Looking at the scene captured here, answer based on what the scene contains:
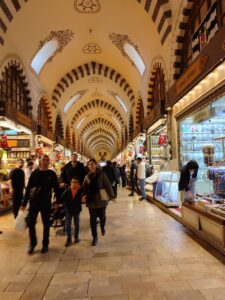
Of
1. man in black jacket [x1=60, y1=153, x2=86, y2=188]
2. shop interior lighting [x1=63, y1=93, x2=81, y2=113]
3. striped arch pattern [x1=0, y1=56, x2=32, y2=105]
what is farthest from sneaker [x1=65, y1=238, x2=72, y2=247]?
shop interior lighting [x1=63, y1=93, x2=81, y2=113]

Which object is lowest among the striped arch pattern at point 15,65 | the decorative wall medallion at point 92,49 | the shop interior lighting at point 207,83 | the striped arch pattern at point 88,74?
the shop interior lighting at point 207,83

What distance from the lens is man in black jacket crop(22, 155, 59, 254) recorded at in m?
4.14

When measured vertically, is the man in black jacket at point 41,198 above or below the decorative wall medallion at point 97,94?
below

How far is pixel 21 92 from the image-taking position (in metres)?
11.7

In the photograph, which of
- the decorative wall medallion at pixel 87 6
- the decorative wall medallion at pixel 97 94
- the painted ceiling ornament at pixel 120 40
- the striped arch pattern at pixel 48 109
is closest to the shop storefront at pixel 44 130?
the striped arch pattern at pixel 48 109

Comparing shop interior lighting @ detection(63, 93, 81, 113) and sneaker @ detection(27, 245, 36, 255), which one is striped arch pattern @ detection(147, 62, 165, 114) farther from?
shop interior lighting @ detection(63, 93, 81, 113)

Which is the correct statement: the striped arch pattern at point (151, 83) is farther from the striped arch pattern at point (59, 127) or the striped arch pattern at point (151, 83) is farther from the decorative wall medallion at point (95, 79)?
the striped arch pattern at point (59, 127)

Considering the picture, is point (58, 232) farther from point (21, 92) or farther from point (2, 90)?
point (21, 92)

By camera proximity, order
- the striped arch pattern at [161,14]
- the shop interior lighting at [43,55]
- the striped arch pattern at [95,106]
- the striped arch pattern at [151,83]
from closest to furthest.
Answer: the striped arch pattern at [161,14] → the striped arch pattern at [151,83] → the shop interior lighting at [43,55] → the striped arch pattern at [95,106]

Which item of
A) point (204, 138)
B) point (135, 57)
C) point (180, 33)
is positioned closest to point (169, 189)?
point (204, 138)

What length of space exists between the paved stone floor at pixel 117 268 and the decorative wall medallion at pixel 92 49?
395 inches

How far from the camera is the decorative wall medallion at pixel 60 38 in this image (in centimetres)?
1114

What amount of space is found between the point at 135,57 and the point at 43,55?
3.65 m

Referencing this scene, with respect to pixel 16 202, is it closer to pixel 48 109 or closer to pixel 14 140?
pixel 14 140
